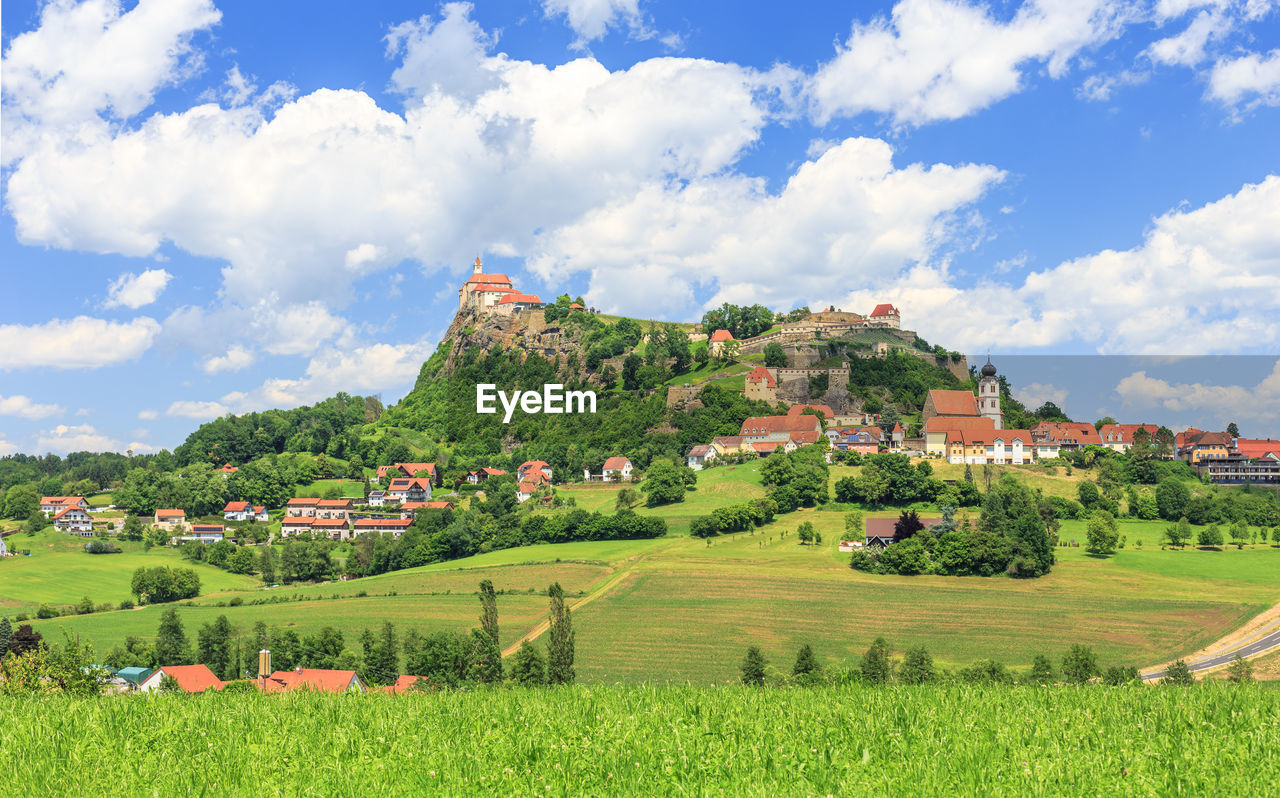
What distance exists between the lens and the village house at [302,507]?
122 m

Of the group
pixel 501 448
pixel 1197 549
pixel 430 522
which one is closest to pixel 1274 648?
pixel 1197 549

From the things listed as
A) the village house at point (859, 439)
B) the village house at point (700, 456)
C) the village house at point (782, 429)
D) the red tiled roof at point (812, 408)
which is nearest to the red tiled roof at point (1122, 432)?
the village house at point (859, 439)

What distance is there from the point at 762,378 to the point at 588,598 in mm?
72979

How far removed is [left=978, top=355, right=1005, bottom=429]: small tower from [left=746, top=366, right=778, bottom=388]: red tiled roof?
29802mm

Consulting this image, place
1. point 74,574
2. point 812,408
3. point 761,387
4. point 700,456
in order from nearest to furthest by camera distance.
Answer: point 74,574 → point 700,456 → point 812,408 → point 761,387

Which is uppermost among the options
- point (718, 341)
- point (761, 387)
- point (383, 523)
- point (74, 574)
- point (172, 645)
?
point (718, 341)

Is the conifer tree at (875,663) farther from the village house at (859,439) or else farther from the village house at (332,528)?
the village house at (332,528)

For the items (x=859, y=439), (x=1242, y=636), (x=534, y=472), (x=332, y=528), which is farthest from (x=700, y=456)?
(x=1242, y=636)

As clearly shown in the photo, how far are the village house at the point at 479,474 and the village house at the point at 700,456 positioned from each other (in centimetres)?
3100

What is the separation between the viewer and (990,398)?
11838 cm

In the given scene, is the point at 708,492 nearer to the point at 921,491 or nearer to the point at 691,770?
the point at 921,491

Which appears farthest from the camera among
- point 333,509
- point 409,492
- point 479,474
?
point 479,474

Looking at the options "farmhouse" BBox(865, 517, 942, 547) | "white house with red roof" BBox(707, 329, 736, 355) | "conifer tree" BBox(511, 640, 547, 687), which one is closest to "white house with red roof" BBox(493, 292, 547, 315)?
"white house with red roof" BBox(707, 329, 736, 355)

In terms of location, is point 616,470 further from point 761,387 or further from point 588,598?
point 588,598
